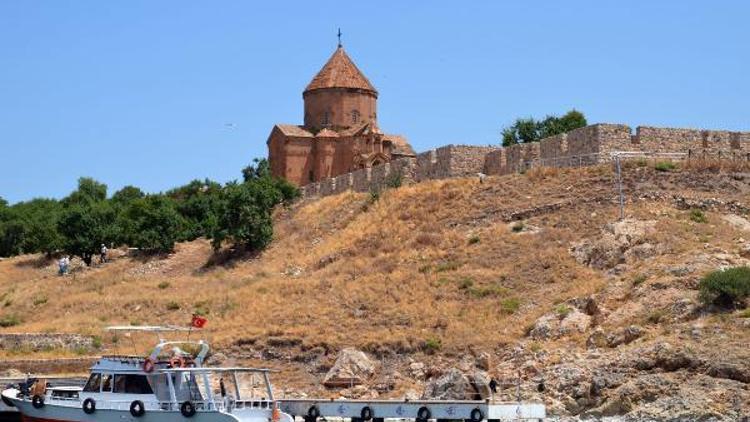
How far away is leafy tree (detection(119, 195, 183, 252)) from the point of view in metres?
50.6

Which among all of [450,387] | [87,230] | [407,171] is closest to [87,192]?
[87,230]

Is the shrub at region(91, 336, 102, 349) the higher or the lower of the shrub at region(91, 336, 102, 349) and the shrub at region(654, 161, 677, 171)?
the lower

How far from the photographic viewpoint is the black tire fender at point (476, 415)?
23.4 meters

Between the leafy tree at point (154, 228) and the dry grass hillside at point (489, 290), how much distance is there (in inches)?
148

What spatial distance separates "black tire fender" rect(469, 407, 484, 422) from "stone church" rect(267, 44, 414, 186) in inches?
1343

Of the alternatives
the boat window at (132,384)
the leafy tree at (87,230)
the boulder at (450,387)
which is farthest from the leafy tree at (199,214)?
the boat window at (132,384)

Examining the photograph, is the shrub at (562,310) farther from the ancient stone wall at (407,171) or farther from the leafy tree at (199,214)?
the leafy tree at (199,214)

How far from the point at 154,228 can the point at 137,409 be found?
2938 cm

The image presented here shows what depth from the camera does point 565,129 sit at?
185 feet

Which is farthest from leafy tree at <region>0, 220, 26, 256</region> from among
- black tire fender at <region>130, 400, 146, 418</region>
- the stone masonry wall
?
black tire fender at <region>130, 400, 146, 418</region>

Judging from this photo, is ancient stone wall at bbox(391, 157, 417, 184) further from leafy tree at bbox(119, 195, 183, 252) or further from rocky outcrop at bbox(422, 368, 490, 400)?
rocky outcrop at bbox(422, 368, 490, 400)

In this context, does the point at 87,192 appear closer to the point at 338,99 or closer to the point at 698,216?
the point at 338,99

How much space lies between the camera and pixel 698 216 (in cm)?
3519

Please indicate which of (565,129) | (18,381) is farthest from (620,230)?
(565,129)
